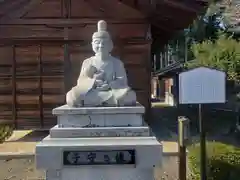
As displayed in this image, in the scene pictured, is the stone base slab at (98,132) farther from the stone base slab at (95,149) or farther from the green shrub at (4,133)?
the green shrub at (4,133)

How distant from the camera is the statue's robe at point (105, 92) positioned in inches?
189

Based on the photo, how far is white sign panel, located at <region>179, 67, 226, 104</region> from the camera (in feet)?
16.8

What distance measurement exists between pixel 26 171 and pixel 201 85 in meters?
2.91

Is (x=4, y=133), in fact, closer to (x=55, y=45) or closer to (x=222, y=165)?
(x=55, y=45)

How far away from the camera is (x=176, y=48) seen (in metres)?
30.4

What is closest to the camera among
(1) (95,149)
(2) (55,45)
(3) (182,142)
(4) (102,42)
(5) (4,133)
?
(1) (95,149)

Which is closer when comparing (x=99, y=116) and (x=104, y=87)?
(x=99, y=116)

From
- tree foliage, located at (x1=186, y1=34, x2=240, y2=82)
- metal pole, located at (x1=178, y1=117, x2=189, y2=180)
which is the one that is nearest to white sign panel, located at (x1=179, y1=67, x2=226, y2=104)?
metal pole, located at (x1=178, y1=117, x2=189, y2=180)


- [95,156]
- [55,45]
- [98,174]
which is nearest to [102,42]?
[95,156]

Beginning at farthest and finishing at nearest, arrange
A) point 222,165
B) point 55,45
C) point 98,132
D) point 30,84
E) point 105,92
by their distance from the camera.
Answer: point 30,84
point 55,45
point 222,165
point 105,92
point 98,132

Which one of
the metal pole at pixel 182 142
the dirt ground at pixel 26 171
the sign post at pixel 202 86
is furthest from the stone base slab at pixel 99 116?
the dirt ground at pixel 26 171

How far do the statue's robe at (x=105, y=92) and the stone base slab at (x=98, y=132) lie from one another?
335 millimetres

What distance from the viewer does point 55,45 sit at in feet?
31.4

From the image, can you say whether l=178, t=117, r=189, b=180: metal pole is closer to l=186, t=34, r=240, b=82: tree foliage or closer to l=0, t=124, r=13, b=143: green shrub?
l=0, t=124, r=13, b=143: green shrub
